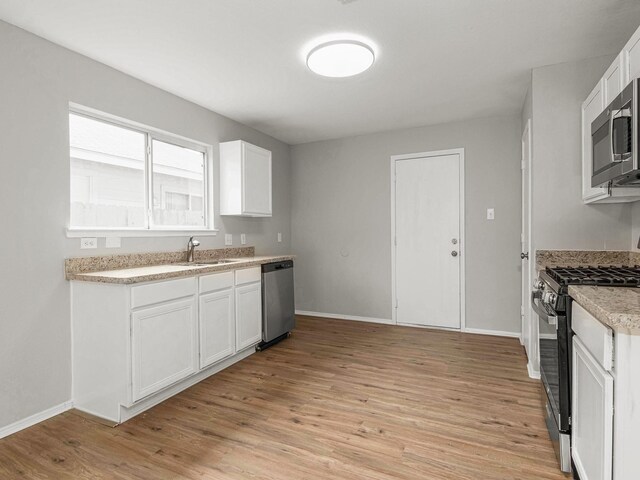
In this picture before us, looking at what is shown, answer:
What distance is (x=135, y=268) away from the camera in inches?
109

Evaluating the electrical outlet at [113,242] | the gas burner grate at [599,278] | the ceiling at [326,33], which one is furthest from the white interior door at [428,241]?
the electrical outlet at [113,242]

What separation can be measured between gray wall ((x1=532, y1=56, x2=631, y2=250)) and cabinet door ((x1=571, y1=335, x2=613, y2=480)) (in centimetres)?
136

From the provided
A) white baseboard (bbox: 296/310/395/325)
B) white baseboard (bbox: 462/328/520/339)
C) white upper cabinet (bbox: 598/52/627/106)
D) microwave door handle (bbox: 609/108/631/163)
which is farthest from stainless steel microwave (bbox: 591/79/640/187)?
white baseboard (bbox: 296/310/395/325)

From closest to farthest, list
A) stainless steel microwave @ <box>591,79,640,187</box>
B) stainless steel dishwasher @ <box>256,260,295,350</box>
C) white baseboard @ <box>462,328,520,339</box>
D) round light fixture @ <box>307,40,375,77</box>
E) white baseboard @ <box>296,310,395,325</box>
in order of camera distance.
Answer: stainless steel microwave @ <box>591,79,640,187</box>, round light fixture @ <box>307,40,375,77</box>, stainless steel dishwasher @ <box>256,260,295,350</box>, white baseboard @ <box>462,328,520,339</box>, white baseboard @ <box>296,310,395,325</box>

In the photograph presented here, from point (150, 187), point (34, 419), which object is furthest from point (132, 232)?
point (34, 419)

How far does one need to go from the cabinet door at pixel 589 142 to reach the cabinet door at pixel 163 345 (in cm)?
288

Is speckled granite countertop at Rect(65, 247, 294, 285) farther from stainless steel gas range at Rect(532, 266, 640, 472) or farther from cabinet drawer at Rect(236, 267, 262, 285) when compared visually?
stainless steel gas range at Rect(532, 266, 640, 472)

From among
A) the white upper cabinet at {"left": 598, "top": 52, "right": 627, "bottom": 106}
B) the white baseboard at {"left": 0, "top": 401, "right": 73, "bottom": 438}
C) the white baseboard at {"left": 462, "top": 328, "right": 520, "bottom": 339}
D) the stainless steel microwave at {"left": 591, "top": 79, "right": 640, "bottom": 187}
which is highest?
the white upper cabinet at {"left": 598, "top": 52, "right": 627, "bottom": 106}

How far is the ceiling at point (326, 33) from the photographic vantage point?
80.6 inches

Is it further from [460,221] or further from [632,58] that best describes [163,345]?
[460,221]

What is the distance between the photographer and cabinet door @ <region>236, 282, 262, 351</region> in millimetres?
3279

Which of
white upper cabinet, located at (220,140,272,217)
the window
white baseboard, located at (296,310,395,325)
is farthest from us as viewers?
white baseboard, located at (296,310,395,325)

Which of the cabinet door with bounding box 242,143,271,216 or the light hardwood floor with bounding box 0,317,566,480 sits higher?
the cabinet door with bounding box 242,143,271,216

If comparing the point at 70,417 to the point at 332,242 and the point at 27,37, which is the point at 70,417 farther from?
the point at 332,242
